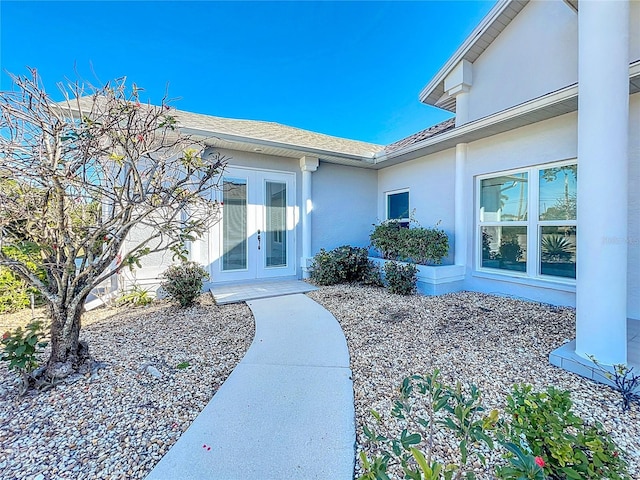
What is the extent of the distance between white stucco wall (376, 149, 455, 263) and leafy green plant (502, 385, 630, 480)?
5.69 metres

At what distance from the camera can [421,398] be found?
259 centimetres

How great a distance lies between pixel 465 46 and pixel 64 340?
894cm

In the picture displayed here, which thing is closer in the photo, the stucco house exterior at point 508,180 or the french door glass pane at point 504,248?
the stucco house exterior at point 508,180

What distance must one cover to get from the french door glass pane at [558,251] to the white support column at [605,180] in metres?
2.71

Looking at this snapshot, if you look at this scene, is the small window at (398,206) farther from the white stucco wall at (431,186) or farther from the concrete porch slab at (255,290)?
the concrete porch slab at (255,290)

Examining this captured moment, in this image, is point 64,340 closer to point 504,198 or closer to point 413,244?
point 413,244

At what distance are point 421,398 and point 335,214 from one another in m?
6.59

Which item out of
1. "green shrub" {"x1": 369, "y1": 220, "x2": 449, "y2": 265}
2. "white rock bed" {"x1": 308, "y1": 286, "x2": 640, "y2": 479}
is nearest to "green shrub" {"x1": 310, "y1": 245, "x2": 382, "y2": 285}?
"green shrub" {"x1": 369, "y1": 220, "x2": 449, "y2": 265}

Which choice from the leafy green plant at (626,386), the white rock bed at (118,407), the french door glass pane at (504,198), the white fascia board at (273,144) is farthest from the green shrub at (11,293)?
the french door glass pane at (504,198)

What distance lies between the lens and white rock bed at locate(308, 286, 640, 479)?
2402 millimetres

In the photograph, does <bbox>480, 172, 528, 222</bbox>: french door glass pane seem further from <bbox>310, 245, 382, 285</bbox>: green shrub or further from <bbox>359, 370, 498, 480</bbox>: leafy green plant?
<bbox>359, 370, 498, 480</bbox>: leafy green plant

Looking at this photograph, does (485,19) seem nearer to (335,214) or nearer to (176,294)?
(335,214)

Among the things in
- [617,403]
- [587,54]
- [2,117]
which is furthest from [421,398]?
[2,117]

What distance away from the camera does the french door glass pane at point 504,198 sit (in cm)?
601
